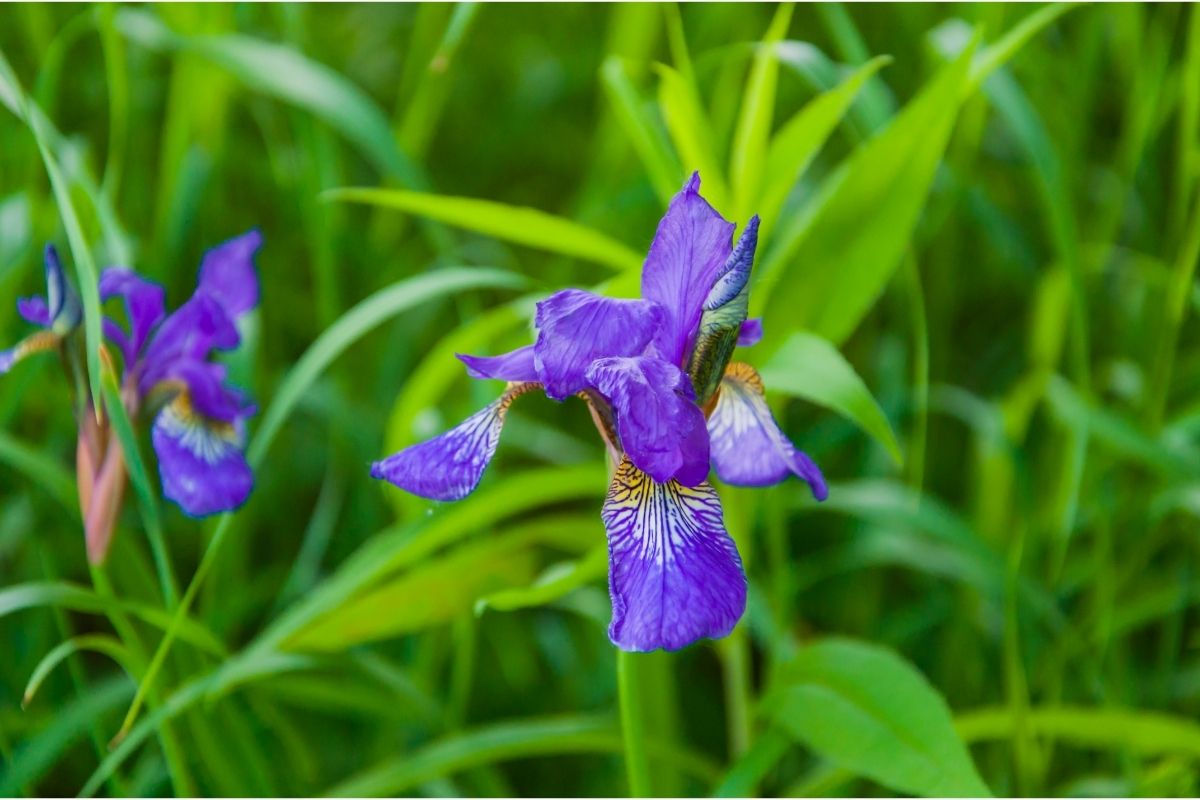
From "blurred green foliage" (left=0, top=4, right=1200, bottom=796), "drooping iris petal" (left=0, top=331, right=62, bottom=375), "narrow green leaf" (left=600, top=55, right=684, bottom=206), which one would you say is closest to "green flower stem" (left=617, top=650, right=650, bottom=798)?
"blurred green foliage" (left=0, top=4, right=1200, bottom=796)

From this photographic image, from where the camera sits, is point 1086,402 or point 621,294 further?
point 1086,402

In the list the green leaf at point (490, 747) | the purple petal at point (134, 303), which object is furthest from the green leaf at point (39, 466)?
the green leaf at point (490, 747)

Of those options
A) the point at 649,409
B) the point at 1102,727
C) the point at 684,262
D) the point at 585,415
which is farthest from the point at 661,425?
the point at 585,415

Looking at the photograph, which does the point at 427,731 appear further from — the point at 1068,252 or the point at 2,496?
the point at 1068,252

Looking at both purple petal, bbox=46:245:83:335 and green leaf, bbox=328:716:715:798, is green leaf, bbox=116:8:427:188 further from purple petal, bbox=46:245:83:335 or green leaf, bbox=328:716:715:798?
green leaf, bbox=328:716:715:798

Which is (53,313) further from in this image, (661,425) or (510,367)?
(661,425)

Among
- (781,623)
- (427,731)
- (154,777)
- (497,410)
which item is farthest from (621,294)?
(154,777)

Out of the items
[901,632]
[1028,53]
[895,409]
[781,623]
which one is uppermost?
[1028,53]
